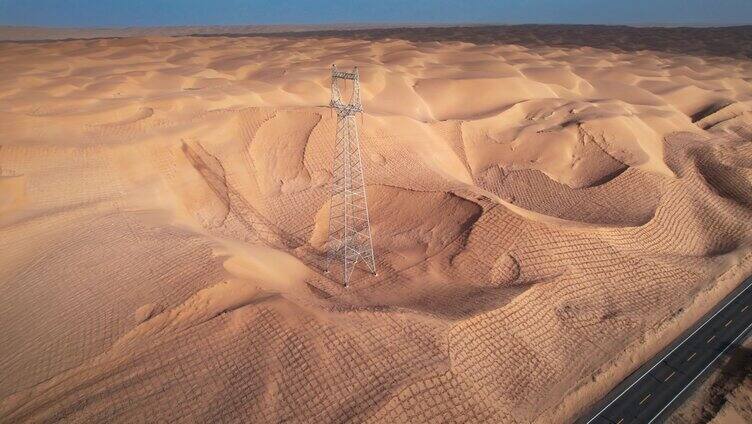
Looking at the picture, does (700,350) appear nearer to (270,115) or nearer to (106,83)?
(270,115)

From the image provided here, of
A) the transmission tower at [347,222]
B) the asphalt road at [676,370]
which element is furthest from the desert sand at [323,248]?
the transmission tower at [347,222]

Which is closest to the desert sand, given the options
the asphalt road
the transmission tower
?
the asphalt road

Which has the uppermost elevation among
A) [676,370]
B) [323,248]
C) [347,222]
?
[347,222]

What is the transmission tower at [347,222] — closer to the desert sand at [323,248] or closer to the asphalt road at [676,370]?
the desert sand at [323,248]

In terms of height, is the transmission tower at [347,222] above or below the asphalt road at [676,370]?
above

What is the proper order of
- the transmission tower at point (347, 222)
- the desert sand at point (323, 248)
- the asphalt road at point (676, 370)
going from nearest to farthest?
1. the desert sand at point (323, 248)
2. the asphalt road at point (676, 370)
3. the transmission tower at point (347, 222)

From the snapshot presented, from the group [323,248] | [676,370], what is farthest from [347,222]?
[676,370]

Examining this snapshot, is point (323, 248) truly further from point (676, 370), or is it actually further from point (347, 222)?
point (676, 370)
